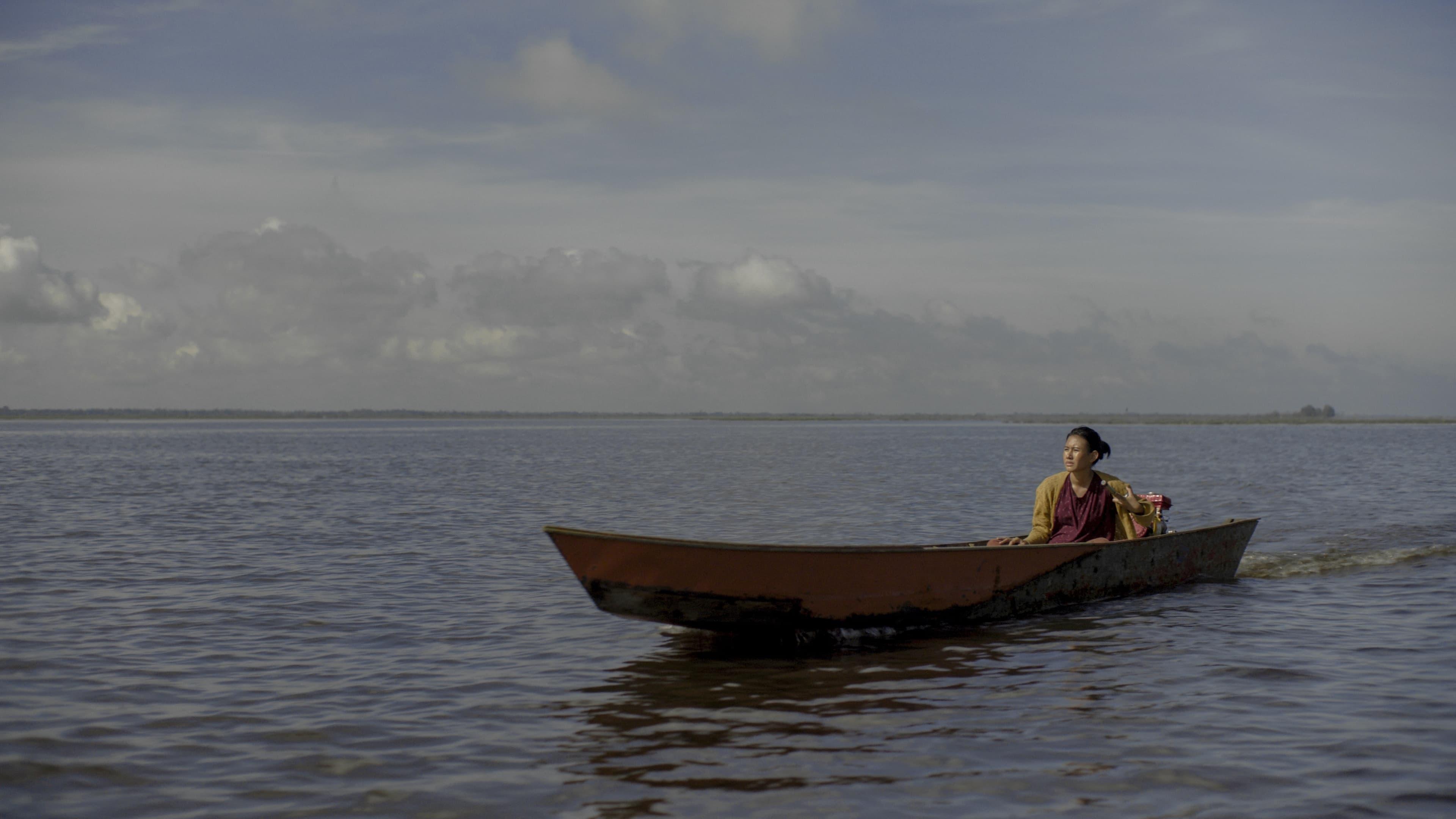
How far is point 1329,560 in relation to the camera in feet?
56.8

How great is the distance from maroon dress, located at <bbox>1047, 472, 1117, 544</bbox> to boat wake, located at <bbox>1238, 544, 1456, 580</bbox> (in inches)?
176

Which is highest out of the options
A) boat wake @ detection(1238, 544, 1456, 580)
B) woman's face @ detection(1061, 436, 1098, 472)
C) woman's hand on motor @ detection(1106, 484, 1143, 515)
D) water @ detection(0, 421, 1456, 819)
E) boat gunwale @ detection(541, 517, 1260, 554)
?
woman's face @ detection(1061, 436, 1098, 472)

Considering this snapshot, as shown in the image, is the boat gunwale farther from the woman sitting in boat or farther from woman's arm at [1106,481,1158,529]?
woman's arm at [1106,481,1158,529]

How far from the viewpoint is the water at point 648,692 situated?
648cm

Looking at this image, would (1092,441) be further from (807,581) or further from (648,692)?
(648,692)

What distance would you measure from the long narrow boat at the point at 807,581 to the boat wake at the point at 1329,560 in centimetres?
591

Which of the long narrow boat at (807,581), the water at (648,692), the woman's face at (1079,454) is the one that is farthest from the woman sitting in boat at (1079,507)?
the water at (648,692)

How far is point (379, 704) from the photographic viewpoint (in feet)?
27.9

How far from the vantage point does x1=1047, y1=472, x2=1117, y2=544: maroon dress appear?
41.7ft

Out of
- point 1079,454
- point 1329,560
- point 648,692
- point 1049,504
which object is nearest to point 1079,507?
point 1049,504

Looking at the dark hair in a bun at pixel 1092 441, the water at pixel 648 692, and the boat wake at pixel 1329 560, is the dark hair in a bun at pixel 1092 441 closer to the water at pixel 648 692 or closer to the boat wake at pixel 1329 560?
the water at pixel 648 692

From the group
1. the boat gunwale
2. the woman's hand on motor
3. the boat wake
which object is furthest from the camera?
the boat wake

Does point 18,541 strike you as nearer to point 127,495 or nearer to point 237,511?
point 237,511

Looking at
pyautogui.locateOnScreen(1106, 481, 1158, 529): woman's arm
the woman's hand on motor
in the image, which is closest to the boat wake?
pyautogui.locateOnScreen(1106, 481, 1158, 529): woman's arm
